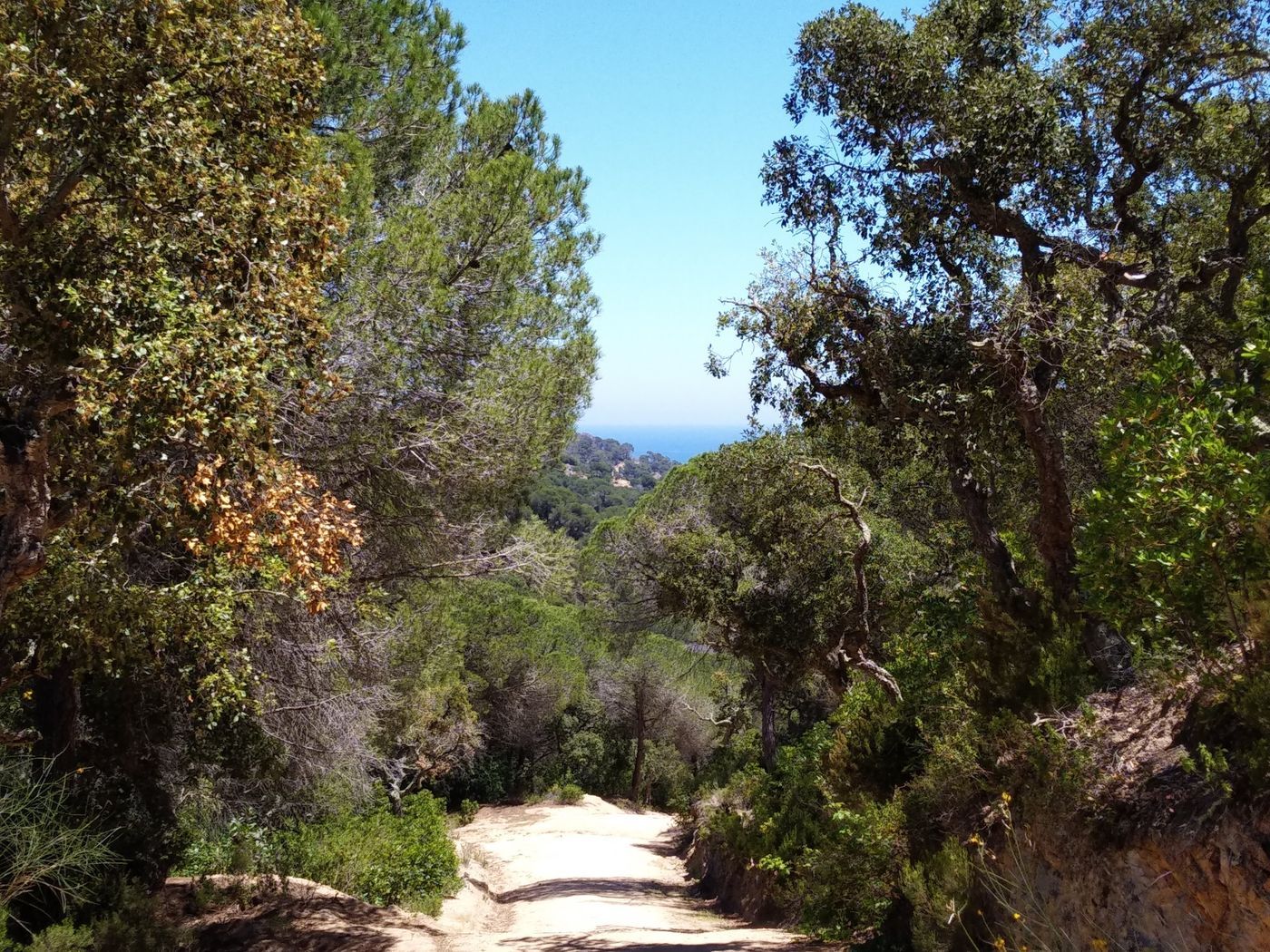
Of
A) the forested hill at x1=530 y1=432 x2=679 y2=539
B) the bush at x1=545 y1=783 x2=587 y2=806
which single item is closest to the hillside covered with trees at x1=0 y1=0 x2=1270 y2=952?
the forested hill at x1=530 y1=432 x2=679 y2=539

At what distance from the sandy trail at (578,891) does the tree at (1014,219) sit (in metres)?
5.88

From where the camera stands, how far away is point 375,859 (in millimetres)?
13461

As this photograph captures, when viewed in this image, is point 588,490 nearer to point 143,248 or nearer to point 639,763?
point 639,763

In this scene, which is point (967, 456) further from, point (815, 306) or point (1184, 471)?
point (1184, 471)

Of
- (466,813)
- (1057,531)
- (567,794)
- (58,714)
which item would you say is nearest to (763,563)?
(1057,531)

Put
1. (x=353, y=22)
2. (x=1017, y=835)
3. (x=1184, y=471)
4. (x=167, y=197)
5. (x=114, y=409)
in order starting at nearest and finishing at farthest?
(x=1184, y=471), (x=114, y=409), (x=167, y=197), (x=1017, y=835), (x=353, y=22)

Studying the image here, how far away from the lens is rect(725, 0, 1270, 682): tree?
27.5ft

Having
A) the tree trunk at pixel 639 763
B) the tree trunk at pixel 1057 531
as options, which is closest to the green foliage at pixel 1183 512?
the tree trunk at pixel 1057 531

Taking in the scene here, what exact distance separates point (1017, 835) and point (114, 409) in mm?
6253

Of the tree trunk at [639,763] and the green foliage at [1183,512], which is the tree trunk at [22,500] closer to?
the green foliage at [1183,512]

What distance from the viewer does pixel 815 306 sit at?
9.68 meters

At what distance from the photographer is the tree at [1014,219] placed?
27.5 feet

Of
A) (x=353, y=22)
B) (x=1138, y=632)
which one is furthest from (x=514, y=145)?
(x=1138, y=632)

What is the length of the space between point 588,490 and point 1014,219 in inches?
4306
